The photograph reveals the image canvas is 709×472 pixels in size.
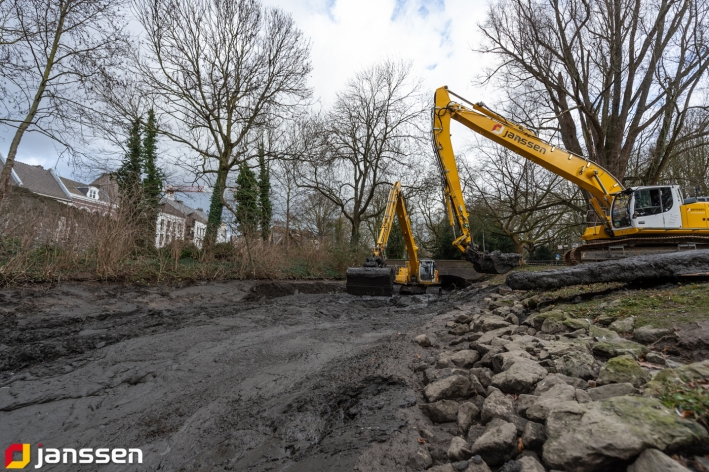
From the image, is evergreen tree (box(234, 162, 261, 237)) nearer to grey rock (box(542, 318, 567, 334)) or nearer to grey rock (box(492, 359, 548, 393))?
grey rock (box(542, 318, 567, 334))

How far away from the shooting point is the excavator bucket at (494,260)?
35.1ft

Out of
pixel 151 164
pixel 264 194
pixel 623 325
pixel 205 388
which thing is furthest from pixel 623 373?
pixel 151 164

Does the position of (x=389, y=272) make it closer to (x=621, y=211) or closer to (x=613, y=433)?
(x=621, y=211)

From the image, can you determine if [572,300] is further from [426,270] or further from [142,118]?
[142,118]

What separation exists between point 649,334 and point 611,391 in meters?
1.44

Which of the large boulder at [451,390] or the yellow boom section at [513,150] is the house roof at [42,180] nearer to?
the yellow boom section at [513,150]

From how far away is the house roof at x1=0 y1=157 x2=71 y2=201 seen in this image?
29597 mm

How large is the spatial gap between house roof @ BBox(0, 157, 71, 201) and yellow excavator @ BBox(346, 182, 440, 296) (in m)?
30.4

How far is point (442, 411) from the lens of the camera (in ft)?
8.03

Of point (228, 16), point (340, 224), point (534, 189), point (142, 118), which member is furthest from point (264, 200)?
point (534, 189)

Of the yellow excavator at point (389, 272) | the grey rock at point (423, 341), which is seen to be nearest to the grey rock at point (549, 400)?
the grey rock at point (423, 341)

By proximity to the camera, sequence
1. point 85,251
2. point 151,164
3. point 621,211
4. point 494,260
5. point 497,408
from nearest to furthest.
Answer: point 497,408, point 85,251, point 621,211, point 494,260, point 151,164

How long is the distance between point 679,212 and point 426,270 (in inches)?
300

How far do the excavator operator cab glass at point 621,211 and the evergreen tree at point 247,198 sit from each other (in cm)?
1113
